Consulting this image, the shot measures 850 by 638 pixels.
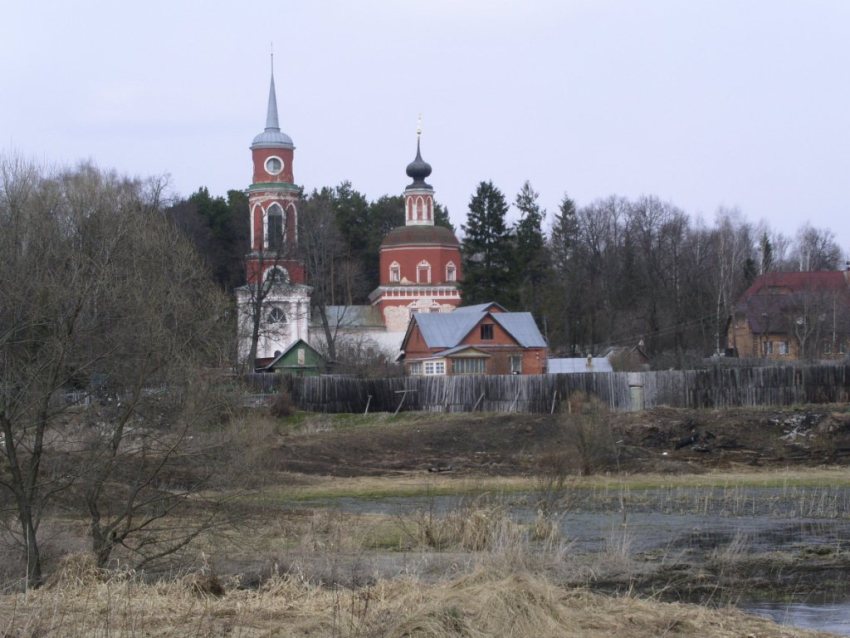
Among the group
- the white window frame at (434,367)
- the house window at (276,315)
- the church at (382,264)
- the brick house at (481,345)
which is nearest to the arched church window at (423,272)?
the church at (382,264)

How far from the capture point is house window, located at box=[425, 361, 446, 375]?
6216 cm

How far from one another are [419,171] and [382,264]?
6.59 metres

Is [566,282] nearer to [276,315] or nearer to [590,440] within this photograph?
[276,315]

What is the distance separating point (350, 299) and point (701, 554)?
65221mm

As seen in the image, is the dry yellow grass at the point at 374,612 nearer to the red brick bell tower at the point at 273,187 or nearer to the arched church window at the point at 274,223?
the arched church window at the point at 274,223

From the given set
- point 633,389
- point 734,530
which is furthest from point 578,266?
point 734,530

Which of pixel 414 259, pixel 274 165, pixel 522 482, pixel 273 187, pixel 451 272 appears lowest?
pixel 522 482

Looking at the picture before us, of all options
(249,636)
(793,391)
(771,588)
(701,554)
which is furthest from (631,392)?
(249,636)

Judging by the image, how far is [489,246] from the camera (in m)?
74.4

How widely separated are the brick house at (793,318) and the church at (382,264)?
A: 688 inches

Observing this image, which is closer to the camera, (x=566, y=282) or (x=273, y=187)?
(x=273, y=187)

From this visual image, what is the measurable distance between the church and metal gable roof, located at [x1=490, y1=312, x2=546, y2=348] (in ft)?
36.1

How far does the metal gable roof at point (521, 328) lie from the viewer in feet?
205

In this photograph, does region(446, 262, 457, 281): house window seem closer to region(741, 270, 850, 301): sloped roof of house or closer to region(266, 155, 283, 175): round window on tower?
region(266, 155, 283, 175): round window on tower
